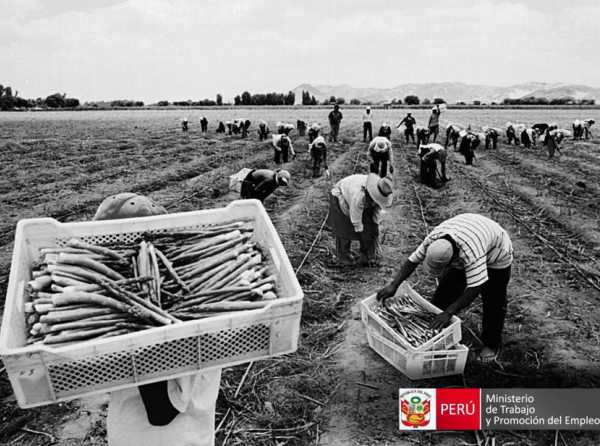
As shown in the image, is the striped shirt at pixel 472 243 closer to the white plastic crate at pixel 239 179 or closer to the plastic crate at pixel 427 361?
the plastic crate at pixel 427 361

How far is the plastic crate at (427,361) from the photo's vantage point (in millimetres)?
3953

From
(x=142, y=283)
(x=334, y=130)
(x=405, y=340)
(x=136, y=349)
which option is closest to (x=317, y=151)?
(x=334, y=130)

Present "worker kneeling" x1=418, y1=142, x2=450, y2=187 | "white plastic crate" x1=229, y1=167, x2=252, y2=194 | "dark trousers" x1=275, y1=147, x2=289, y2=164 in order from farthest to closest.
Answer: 1. "dark trousers" x1=275, y1=147, x2=289, y2=164
2. "worker kneeling" x1=418, y1=142, x2=450, y2=187
3. "white plastic crate" x1=229, y1=167, x2=252, y2=194

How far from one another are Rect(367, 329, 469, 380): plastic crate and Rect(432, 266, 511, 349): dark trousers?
0.45 m

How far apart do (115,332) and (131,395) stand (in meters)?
0.33

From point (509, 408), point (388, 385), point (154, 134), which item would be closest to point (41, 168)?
point (154, 134)

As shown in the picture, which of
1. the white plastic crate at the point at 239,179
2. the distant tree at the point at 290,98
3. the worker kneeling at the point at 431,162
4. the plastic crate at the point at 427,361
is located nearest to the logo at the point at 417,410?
the plastic crate at the point at 427,361

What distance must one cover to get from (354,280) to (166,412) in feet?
15.3

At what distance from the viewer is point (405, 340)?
13.2ft

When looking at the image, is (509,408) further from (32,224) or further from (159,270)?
(32,224)

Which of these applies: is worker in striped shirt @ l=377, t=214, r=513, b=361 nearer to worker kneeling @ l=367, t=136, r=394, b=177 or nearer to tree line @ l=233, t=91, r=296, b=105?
worker kneeling @ l=367, t=136, r=394, b=177

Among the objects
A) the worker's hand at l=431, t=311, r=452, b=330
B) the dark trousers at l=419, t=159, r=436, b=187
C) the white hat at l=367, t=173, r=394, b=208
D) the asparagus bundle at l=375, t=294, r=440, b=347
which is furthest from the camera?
the dark trousers at l=419, t=159, r=436, b=187

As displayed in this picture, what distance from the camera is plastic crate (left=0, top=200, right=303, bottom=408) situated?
156 cm

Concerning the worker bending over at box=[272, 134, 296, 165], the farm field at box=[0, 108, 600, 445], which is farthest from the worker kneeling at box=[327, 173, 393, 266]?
the worker bending over at box=[272, 134, 296, 165]
